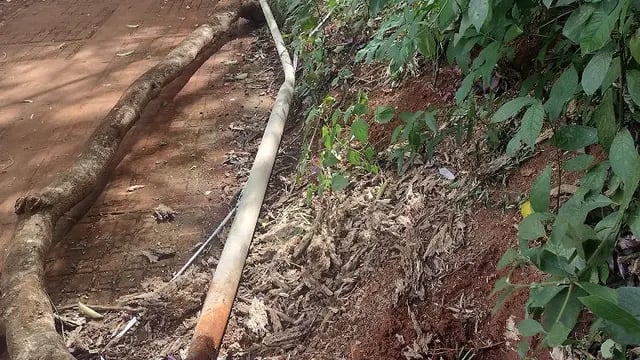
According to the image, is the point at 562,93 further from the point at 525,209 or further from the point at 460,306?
the point at 460,306

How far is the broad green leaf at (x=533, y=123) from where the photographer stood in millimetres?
1543

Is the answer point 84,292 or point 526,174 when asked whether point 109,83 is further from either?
point 526,174

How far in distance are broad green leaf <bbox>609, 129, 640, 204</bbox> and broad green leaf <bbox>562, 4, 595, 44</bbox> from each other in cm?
27

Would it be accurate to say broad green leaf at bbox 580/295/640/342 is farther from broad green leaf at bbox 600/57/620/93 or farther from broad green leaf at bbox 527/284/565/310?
broad green leaf at bbox 600/57/620/93

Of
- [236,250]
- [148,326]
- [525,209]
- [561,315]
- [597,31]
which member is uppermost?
[597,31]

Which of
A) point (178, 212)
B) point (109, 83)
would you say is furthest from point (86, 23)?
point (178, 212)

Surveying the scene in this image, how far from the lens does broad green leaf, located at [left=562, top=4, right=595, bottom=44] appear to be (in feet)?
4.80

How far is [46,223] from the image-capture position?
3266 millimetres

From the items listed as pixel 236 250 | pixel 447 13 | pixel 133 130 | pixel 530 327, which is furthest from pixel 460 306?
pixel 133 130

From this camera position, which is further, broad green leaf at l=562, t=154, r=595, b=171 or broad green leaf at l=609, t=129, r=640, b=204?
broad green leaf at l=562, t=154, r=595, b=171

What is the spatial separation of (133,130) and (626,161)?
388cm

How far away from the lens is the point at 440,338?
201 cm

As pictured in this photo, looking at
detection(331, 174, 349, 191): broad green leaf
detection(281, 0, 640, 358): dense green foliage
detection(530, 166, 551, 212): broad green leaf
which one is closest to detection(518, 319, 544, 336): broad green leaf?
detection(281, 0, 640, 358): dense green foliage

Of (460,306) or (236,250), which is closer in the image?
(460,306)
